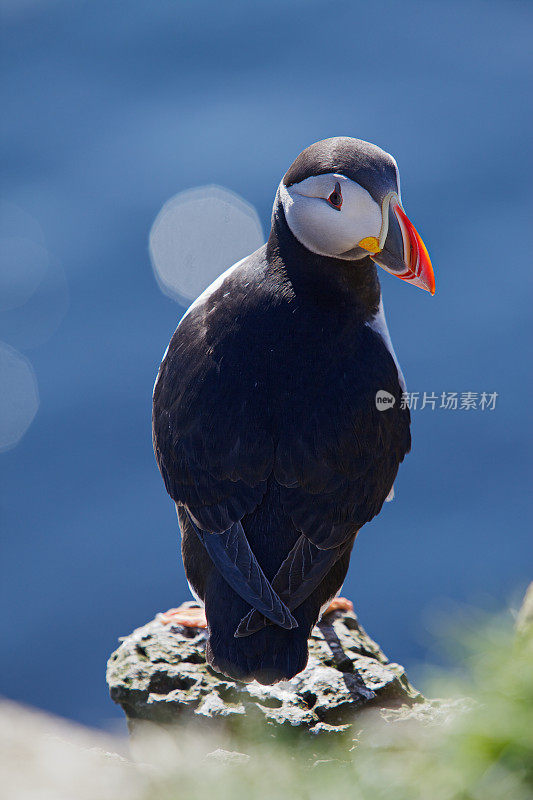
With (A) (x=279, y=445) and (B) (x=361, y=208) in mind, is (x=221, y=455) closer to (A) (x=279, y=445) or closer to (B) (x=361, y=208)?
(A) (x=279, y=445)

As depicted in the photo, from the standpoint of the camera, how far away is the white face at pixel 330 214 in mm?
2451

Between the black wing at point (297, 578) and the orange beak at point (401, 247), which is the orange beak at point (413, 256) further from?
the black wing at point (297, 578)

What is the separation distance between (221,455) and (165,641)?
0.81 metres

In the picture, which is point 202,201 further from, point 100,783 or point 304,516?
point 100,783

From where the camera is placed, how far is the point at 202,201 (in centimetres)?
576

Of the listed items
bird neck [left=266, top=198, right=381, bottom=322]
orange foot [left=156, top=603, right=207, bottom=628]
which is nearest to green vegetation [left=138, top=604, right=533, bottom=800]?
orange foot [left=156, top=603, right=207, bottom=628]

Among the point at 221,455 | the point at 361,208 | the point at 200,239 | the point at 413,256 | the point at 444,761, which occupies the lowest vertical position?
the point at 444,761

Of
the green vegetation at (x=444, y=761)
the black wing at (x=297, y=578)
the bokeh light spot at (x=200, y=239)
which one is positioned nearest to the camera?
the green vegetation at (x=444, y=761)

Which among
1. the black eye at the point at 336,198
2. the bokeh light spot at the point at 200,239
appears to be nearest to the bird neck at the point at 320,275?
the black eye at the point at 336,198

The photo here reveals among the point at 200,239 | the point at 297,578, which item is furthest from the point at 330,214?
the point at 200,239

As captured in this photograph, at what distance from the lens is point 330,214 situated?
2.51 m

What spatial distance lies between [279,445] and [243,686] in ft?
2.61

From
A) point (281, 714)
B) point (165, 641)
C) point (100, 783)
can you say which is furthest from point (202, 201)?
point (100, 783)

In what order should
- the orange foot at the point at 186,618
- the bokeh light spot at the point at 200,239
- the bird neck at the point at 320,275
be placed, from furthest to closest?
the bokeh light spot at the point at 200,239
the orange foot at the point at 186,618
the bird neck at the point at 320,275
